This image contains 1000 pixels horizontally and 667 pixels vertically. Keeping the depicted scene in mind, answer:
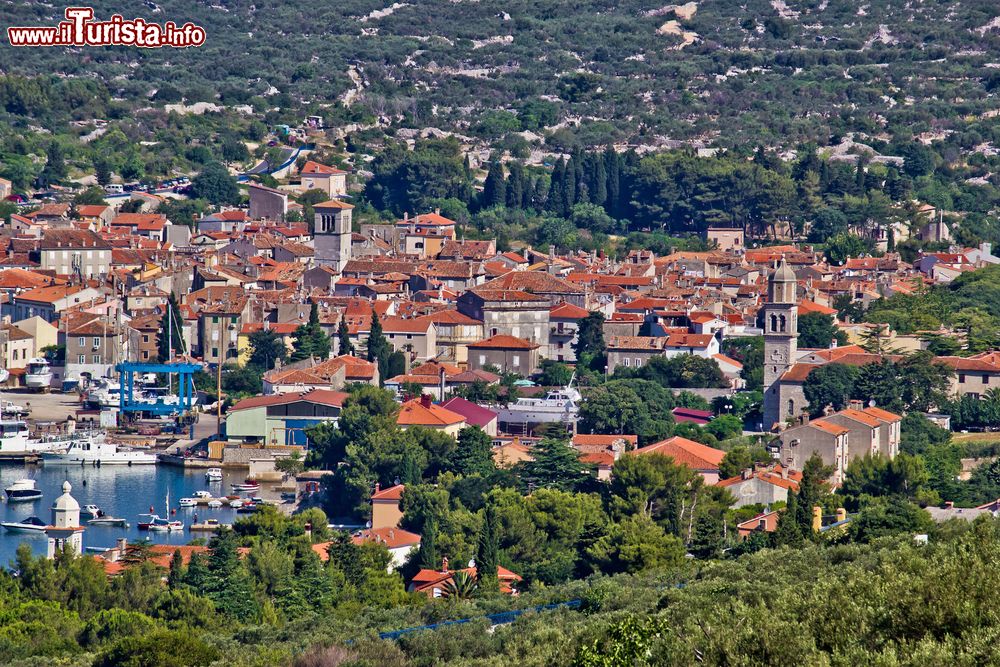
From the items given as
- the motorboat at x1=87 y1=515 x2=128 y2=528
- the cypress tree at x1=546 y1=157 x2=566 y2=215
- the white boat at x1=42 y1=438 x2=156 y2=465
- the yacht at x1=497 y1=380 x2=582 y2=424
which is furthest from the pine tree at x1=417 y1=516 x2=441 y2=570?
the cypress tree at x1=546 y1=157 x2=566 y2=215

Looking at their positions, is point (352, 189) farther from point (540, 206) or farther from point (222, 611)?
point (222, 611)

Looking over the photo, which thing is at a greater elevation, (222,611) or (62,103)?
(62,103)

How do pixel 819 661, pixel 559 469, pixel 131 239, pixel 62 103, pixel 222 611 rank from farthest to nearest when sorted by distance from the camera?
1. pixel 62 103
2. pixel 131 239
3. pixel 559 469
4. pixel 222 611
5. pixel 819 661

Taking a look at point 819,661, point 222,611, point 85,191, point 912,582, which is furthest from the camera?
point 85,191

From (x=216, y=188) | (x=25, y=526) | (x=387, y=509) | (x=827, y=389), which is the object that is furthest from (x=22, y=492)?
(x=216, y=188)

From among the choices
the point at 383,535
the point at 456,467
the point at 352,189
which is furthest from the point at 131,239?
the point at 383,535
